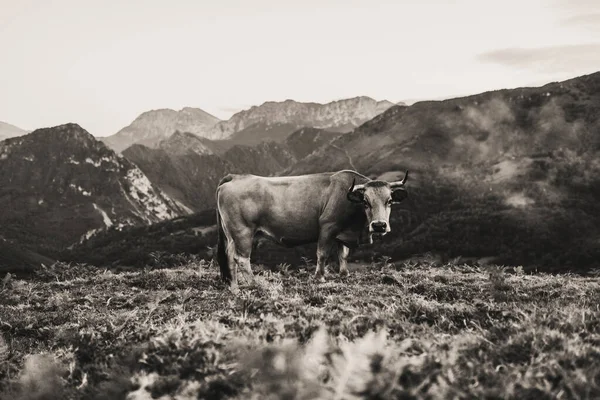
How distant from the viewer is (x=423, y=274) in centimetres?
1375

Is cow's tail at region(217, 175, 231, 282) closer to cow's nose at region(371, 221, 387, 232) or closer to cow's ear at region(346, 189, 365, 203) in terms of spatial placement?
cow's ear at region(346, 189, 365, 203)

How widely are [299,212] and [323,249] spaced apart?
3.61 ft

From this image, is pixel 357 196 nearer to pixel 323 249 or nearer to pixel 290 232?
pixel 323 249

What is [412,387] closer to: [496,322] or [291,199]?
[496,322]

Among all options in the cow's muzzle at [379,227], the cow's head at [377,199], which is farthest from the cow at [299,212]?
the cow's muzzle at [379,227]

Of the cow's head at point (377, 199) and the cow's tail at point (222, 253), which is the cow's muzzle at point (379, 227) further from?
the cow's tail at point (222, 253)

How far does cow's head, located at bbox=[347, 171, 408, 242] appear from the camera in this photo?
12.5m

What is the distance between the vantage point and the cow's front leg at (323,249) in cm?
1335

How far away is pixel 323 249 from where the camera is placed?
43.9 ft

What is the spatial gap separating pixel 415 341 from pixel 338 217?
8.17m

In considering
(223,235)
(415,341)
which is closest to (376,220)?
(223,235)

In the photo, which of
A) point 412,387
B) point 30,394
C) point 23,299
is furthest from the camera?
point 23,299

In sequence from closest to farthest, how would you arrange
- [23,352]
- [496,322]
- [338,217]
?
[496,322]
[23,352]
[338,217]

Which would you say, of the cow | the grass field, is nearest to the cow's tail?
the cow
